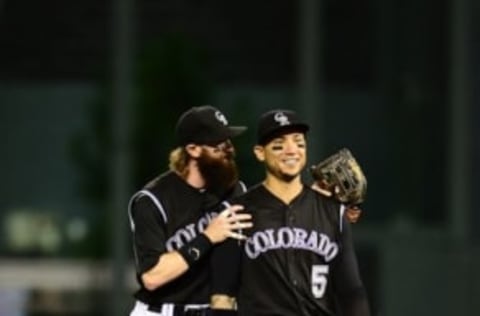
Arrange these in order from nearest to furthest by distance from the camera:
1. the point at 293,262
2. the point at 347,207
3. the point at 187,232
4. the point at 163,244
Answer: the point at 293,262 < the point at 347,207 < the point at 163,244 < the point at 187,232

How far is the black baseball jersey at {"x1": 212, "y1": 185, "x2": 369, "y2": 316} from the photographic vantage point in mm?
6938

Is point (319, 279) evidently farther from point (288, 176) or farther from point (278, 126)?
point (278, 126)

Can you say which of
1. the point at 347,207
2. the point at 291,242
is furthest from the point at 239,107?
the point at 291,242

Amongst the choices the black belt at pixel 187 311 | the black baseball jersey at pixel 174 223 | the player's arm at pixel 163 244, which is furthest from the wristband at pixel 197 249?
the black belt at pixel 187 311

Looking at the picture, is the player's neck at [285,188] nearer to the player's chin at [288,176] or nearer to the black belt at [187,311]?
the player's chin at [288,176]

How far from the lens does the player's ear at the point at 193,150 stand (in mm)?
7305

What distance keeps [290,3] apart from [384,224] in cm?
213

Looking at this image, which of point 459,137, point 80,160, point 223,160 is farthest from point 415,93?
point 223,160

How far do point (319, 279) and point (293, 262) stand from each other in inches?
5.6

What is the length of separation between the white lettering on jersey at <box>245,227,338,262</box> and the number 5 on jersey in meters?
0.04

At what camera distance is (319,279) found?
6.98 metres

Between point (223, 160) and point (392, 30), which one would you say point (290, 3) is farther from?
point (223, 160)

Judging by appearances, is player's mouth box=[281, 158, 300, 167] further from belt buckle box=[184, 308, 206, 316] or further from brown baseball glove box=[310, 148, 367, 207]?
belt buckle box=[184, 308, 206, 316]

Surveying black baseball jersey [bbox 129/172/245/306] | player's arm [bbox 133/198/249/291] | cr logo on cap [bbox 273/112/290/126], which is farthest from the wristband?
cr logo on cap [bbox 273/112/290/126]
